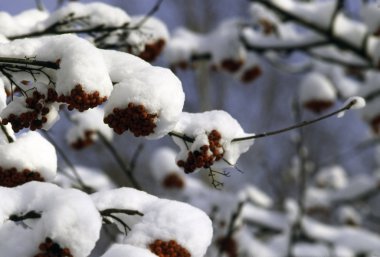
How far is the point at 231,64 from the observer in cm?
531

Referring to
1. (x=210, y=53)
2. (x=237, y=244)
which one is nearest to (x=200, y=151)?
(x=237, y=244)

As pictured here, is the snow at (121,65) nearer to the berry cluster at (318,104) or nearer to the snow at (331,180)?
the berry cluster at (318,104)

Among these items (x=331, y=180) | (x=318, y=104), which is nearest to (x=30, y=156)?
(x=318, y=104)

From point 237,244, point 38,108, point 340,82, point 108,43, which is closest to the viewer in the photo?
point 38,108

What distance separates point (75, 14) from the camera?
2371mm

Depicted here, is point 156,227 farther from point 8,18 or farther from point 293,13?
point 293,13

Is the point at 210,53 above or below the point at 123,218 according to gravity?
below

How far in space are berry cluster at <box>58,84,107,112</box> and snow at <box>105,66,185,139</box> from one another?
5 cm

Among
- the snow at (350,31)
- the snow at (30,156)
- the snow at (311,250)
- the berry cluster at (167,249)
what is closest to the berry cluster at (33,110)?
the snow at (30,156)

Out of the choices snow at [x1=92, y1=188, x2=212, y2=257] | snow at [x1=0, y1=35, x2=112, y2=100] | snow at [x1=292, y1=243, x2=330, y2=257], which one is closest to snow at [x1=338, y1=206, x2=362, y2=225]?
snow at [x1=292, y1=243, x2=330, y2=257]

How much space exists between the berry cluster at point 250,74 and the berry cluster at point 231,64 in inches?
15.4

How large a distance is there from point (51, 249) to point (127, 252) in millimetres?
165

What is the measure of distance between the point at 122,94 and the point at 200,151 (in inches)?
11.0

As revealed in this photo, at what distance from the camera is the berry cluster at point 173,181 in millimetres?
5773
